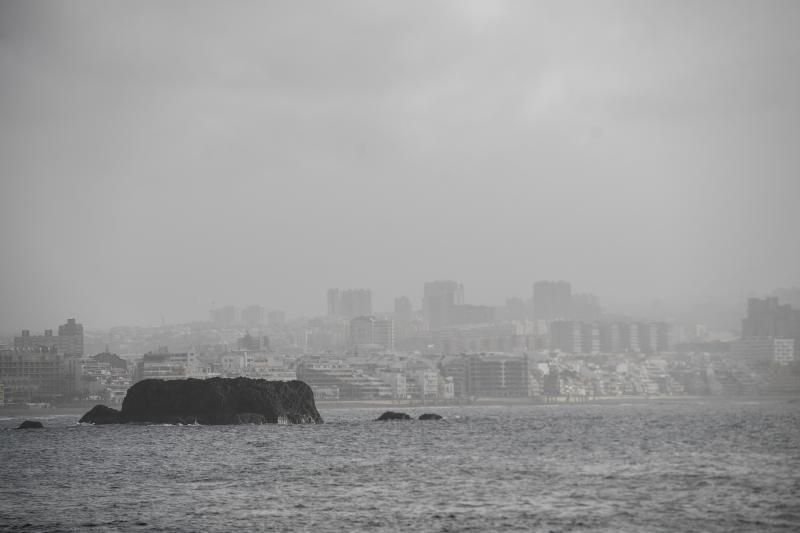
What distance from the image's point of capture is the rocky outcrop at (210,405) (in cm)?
14212

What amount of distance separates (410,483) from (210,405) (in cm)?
8609

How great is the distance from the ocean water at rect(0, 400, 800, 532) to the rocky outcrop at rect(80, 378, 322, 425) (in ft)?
126

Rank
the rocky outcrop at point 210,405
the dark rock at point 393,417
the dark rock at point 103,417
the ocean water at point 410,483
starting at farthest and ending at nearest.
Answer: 1. the dark rock at point 393,417
2. the dark rock at point 103,417
3. the rocky outcrop at point 210,405
4. the ocean water at point 410,483

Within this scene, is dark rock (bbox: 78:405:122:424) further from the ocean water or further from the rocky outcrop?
the ocean water

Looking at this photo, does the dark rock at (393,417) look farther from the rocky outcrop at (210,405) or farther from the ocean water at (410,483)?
the ocean water at (410,483)

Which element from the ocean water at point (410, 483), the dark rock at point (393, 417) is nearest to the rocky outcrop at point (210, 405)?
the dark rock at point (393, 417)

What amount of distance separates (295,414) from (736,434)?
208 ft

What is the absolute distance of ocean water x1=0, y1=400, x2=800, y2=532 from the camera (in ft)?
152

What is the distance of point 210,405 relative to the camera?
14300 centimetres

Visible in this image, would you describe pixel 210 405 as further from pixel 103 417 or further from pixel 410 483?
pixel 410 483

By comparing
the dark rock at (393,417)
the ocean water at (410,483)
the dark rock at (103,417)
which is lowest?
the ocean water at (410,483)

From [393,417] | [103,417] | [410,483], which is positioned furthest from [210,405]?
[410,483]

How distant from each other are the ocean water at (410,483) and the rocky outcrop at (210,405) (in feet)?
126

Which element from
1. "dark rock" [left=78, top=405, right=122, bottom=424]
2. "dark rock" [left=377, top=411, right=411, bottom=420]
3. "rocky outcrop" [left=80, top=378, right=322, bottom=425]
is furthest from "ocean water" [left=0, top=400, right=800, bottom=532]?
"dark rock" [left=377, top=411, right=411, bottom=420]
